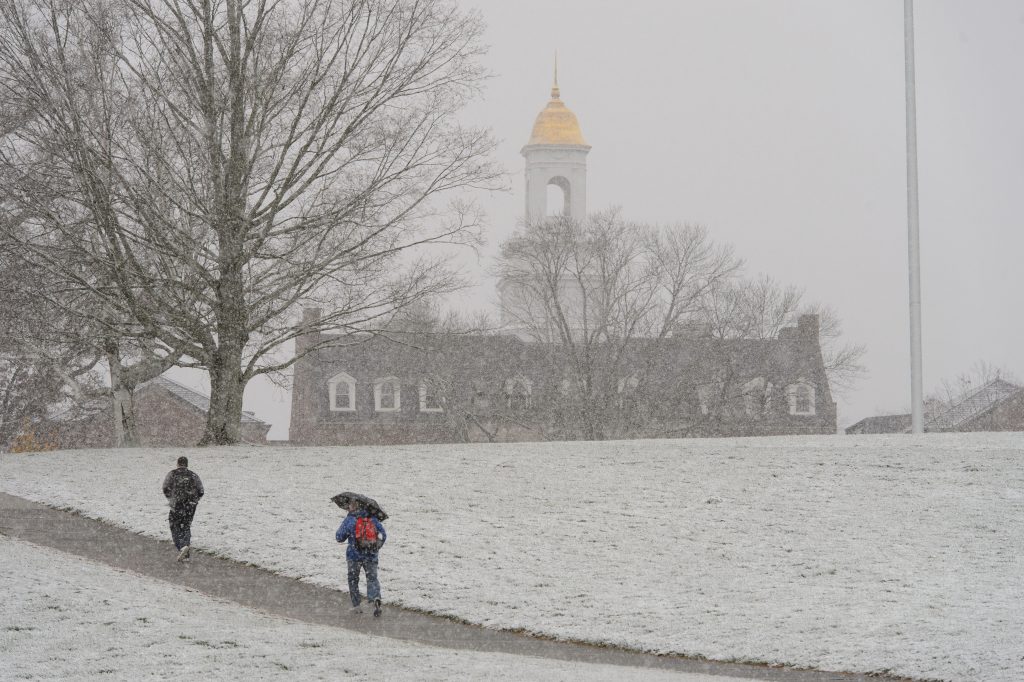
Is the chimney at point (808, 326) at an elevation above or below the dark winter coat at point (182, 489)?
above

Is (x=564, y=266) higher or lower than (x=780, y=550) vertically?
higher

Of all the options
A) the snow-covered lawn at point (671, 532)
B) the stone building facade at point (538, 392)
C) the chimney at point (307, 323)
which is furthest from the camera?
the stone building facade at point (538, 392)

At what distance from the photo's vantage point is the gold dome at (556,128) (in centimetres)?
Result: 7238

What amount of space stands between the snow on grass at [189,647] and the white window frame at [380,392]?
157ft

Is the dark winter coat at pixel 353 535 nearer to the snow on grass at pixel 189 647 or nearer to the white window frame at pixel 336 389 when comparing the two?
the snow on grass at pixel 189 647

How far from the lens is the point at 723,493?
947 inches

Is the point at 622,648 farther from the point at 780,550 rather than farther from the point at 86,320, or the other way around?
the point at 86,320

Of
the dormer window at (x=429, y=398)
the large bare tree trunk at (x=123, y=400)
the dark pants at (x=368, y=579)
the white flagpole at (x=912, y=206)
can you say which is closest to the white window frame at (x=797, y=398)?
the dormer window at (x=429, y=398)

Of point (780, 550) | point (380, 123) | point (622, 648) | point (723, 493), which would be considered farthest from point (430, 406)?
point (622, 648)

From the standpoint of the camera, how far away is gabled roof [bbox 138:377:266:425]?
62.2 metres

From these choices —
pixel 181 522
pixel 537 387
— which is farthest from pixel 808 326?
pixel 181 522

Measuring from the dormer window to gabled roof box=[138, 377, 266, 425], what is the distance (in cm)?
1014

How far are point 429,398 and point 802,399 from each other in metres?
18.3

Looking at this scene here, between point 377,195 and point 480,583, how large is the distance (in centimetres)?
1593
